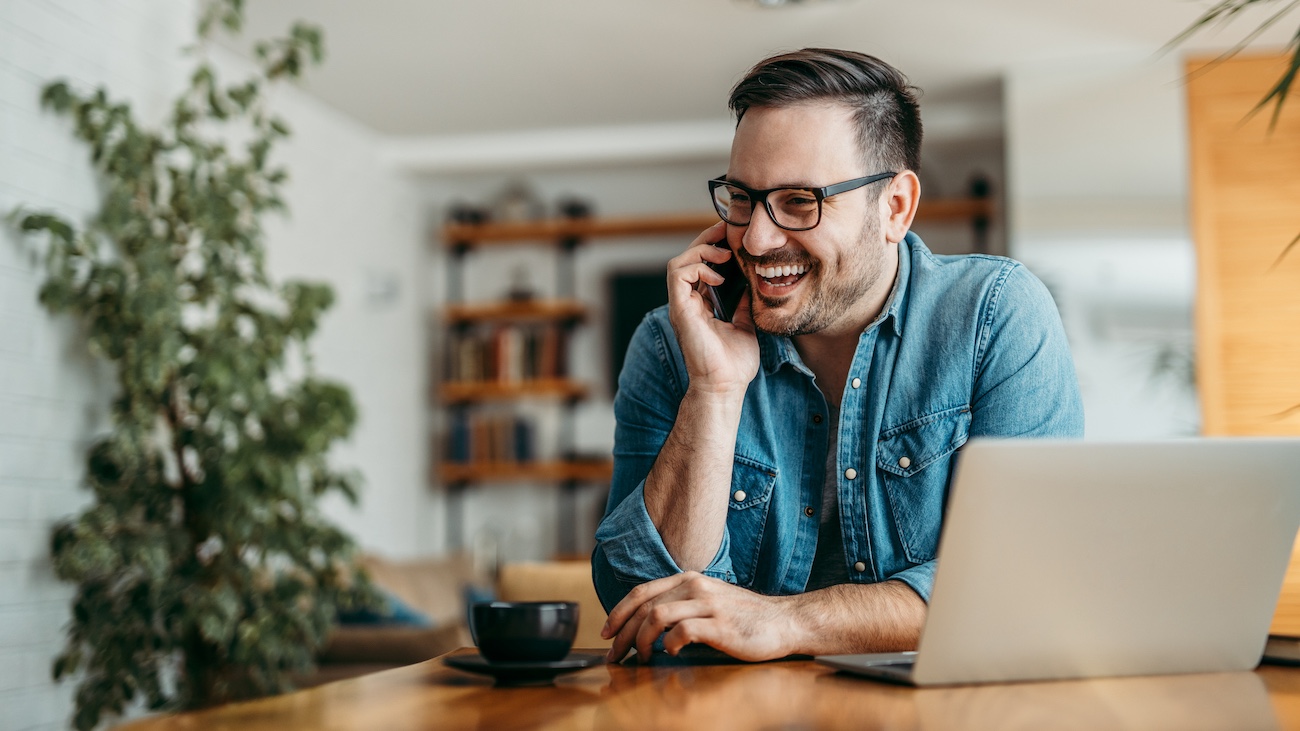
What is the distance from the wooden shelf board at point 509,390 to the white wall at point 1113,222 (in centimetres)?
234

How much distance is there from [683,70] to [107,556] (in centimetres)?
308

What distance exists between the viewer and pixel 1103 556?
81 cm

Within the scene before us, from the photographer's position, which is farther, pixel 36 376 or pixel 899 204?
pixel 36 376

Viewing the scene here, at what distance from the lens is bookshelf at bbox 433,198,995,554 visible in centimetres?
596

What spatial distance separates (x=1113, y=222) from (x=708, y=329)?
3653 millimetres

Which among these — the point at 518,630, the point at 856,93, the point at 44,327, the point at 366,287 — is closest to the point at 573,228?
the point at 366,287

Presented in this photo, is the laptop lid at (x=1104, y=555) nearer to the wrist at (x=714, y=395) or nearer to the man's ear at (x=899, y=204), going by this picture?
the wrist at (x=714, y=395)

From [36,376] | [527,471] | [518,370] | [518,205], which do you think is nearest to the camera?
[36,376]

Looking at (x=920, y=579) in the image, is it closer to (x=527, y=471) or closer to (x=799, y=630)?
(x=799, y=630)

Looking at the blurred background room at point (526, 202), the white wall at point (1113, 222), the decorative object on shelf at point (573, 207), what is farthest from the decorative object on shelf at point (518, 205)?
the white wall at point (1113, 222)

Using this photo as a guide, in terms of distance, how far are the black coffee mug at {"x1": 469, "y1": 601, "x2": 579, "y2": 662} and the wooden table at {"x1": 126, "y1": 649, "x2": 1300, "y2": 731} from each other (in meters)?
0.03

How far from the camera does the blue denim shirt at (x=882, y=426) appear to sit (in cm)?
135

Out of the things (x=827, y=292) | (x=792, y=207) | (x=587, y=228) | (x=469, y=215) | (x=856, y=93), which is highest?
(x=469, y=215)

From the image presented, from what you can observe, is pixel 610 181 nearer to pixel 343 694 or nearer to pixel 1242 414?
pixel 1242 414
